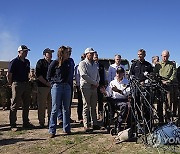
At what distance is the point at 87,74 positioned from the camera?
727 cm

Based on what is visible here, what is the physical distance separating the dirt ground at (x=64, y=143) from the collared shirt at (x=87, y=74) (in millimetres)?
1103

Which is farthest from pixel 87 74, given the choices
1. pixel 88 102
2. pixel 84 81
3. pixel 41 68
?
pixel 41 68

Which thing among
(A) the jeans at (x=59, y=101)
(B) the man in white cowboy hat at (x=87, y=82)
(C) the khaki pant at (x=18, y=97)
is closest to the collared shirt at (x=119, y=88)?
(B) the man in white cowboy hat at (x=87, y=82)

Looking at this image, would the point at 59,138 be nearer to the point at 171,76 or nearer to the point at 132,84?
the point at 132,84

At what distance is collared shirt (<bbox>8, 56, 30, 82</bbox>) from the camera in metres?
7.52

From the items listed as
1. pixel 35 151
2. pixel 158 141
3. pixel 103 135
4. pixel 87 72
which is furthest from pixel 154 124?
pixel 35 151

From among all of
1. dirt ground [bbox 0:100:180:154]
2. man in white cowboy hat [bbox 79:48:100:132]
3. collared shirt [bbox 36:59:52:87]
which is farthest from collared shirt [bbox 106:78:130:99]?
collared shirt [bbox 36:59:52:87]

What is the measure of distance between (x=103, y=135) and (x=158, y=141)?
4.89 ft

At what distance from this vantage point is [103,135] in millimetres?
6863

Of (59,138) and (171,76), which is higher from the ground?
(171,76)

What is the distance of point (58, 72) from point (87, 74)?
75 centimetres

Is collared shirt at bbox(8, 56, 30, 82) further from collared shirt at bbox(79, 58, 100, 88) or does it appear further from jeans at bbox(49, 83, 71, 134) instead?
collared shirt at bbox(79, 58, 100, 88)

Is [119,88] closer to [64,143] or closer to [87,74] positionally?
[87,74]

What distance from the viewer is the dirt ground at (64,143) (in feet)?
18.6
